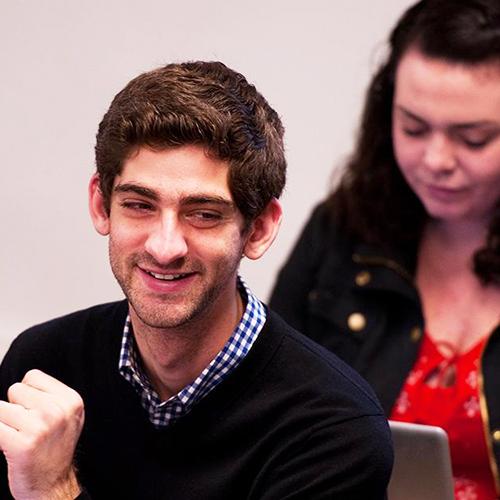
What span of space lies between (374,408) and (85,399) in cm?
34

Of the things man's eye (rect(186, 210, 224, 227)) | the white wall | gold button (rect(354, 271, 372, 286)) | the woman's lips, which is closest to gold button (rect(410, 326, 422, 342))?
gold button (rect(354, 271, 372, 286))

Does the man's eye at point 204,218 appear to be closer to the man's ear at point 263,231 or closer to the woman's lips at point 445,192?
the man's ear at point 263,231

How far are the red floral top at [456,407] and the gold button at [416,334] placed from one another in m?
0.01

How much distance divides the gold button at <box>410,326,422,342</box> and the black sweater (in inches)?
27.7

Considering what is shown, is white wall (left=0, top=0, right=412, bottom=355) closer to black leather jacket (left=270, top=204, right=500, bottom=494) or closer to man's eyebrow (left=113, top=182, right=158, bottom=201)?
black leather jacket (left=270, top=204, right=500, bottom=494)

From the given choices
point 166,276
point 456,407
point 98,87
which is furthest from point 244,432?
point 98,87

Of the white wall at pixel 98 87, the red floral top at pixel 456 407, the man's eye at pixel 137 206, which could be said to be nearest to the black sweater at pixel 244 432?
the man's eye at pixel 137 206

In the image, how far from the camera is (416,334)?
2141 millimetres

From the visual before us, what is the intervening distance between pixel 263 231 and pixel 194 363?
0.16 metres

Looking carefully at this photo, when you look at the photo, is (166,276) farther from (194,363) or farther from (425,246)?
(425,246)

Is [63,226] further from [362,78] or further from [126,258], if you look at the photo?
[126,258]

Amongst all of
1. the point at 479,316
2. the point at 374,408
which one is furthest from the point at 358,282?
the point at 374,408

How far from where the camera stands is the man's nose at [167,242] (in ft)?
4.23

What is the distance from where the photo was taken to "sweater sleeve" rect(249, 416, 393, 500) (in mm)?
1348
